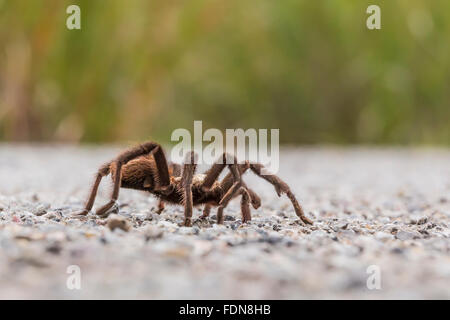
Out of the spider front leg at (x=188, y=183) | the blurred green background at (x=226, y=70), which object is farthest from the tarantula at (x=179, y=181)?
the blurred green background at (x=226, y=70)

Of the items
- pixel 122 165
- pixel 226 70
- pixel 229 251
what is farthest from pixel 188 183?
pixel 226 70

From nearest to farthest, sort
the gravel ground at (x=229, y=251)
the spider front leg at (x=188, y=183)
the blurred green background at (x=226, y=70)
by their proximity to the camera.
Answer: the gravel ground at (x=229, y=251)
the spider front leg at (x=188, y=183)
the blurred green background at (x=226, y=70)

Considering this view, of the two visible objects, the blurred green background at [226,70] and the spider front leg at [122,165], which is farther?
the blurred green background at [226,70]

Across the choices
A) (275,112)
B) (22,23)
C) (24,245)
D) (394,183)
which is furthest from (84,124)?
(24,245)

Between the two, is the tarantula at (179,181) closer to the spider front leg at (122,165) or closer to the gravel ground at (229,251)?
the spider front leg at (122,165)

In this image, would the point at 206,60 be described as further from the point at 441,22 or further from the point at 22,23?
the point at 441,22

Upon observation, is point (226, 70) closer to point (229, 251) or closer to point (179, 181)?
point (179, 181)
